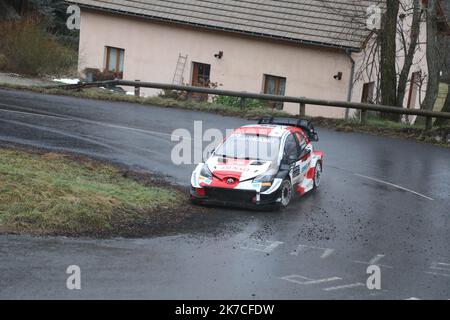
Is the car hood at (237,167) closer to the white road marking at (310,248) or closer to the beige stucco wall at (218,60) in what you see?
the white road marking at (310,248)

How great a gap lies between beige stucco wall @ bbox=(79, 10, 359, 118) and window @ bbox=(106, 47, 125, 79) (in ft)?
1.13

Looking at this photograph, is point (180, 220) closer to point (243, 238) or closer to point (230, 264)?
point (243, 238)

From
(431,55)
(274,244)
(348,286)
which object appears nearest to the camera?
(348,286)

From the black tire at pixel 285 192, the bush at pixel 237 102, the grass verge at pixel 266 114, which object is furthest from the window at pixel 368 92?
the black tire at pixel 285 192

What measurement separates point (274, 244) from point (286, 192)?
312cm

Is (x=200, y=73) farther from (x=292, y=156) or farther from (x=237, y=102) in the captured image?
(x=292, y=156)

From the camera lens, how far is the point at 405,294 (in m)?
11.5

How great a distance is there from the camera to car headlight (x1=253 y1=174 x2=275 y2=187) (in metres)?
16.6

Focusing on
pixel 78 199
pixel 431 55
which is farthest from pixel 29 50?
pixel 78 199

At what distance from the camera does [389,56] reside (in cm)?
3045

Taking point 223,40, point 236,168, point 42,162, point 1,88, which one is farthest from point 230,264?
point 223,40

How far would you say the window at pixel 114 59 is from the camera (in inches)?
1588

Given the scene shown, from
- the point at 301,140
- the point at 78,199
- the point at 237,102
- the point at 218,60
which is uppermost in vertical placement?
the point at 218,60

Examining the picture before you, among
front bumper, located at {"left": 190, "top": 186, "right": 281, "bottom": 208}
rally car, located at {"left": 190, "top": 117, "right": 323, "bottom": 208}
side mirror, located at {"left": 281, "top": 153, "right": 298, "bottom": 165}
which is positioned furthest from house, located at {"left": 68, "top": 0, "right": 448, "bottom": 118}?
front bumper, located at {"left": 190, "top": 186, "right": 281, "bottom": 208}
